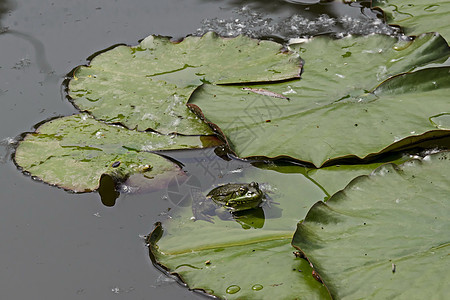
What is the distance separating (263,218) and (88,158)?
1.12 metres

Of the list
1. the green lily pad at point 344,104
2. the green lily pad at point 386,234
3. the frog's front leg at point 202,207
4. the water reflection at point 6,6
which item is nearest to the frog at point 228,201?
the frog's front leg at point 202,207

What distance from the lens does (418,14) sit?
3.94 metres

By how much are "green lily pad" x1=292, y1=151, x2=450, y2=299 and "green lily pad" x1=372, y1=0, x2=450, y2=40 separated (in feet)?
4.58

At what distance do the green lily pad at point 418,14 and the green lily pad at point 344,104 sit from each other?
31cm

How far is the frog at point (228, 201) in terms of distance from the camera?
2762 millimetres

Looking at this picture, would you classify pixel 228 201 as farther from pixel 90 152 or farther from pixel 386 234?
pixel 90 152

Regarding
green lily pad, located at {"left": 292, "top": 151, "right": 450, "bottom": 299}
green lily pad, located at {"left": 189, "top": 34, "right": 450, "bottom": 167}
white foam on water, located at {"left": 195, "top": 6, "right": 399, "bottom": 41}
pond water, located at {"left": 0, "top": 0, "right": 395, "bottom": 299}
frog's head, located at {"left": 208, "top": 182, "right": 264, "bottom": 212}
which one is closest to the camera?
green lily pad, located at {"left": 292, "top": 151, "right": 450, "bottom": 299}

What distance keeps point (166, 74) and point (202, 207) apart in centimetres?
119

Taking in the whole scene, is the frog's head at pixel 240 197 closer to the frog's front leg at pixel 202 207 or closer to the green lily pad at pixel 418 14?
the frog's front leg at pixel 202 207

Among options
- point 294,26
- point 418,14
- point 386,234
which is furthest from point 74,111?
point 418,14

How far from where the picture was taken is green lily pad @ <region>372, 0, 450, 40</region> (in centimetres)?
376

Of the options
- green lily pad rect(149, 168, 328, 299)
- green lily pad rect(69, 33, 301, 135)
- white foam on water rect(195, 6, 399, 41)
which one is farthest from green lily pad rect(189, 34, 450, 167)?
white foam on water rect(195, 6, 399, 41)

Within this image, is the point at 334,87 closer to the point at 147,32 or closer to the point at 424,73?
the point at 424,73

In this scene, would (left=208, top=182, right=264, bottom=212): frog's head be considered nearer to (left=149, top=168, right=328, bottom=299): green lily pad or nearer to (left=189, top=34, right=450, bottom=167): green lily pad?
(left=149, top=168, right=328, bottom=299): green lily pad
